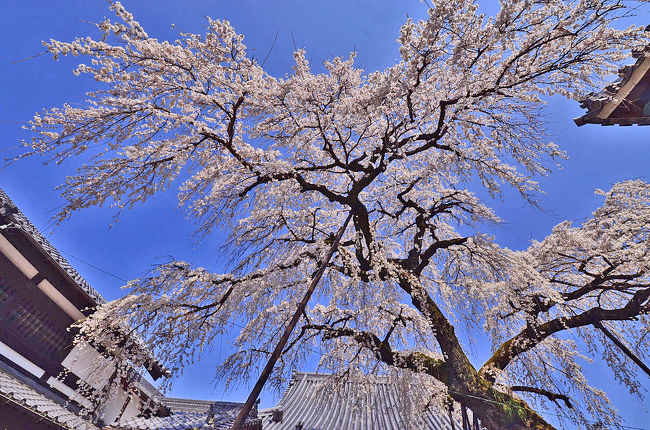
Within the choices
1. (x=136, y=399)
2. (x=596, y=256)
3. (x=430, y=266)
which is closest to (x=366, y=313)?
(x=430, y=266)

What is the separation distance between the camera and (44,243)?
6.75 m

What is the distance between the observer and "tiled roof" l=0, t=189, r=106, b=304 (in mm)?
5875

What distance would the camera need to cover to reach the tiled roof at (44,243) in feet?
19.3

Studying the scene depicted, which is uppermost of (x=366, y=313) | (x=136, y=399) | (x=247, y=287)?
(x=366, y=313)

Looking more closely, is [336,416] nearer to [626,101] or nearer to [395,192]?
[395,192]

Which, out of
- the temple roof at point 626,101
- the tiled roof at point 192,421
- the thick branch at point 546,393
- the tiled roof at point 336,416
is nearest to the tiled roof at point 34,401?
the tiled roof at point 192,421

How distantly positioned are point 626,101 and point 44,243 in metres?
13.0

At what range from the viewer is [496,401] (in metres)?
4.89

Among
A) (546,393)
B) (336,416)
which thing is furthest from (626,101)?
(336,416)

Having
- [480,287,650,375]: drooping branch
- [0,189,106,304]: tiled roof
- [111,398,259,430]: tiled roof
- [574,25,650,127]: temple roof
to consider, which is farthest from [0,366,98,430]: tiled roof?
[574,25,650,127]: temple roof

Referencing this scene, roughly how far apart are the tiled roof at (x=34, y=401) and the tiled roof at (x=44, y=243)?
2097 mm

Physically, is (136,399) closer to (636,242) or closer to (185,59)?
(185,59)

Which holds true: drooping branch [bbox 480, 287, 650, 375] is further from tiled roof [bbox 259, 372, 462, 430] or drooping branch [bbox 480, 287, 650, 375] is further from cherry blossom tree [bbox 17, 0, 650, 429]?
tiled roof [bbox 259, 372, 462, 430]

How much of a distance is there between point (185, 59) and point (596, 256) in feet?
Answer: 28.2
